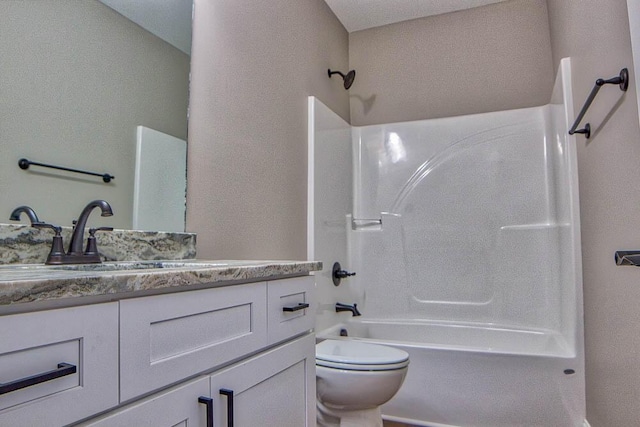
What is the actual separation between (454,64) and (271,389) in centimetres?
262

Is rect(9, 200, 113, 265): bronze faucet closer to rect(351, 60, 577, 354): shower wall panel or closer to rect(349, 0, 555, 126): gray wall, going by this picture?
rect(351, 60, 577, 354): shower wall panel

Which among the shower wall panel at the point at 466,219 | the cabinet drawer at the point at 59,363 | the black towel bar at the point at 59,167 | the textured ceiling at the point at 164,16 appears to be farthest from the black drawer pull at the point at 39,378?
the shower wall panel at the point at 466,219

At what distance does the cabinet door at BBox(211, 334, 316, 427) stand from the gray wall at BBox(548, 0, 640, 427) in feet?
3.33

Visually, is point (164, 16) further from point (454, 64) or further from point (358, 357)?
point (454, 64)

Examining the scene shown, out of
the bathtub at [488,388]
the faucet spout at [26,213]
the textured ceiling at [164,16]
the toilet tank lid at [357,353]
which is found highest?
the textured ceiling at [164,16]

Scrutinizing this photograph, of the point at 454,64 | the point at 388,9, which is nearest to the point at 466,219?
the point at 454,64

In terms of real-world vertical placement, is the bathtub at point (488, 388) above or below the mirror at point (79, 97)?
below

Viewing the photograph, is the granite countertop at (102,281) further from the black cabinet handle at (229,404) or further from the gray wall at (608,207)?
the gray wall at (608,207)

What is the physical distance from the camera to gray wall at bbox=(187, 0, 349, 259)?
162 centimetres

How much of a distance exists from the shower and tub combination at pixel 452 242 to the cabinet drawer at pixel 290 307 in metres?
1.04

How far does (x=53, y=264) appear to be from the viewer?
1010mm

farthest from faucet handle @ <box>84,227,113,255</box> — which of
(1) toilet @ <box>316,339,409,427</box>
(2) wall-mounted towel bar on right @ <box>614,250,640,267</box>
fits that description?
(2) wall-mounted towel bar on right @ <box>614,250,640,267</box>

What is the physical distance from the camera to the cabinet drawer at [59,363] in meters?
0.50

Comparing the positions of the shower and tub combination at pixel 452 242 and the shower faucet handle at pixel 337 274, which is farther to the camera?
the shower faucet handle at pixel 337 274
